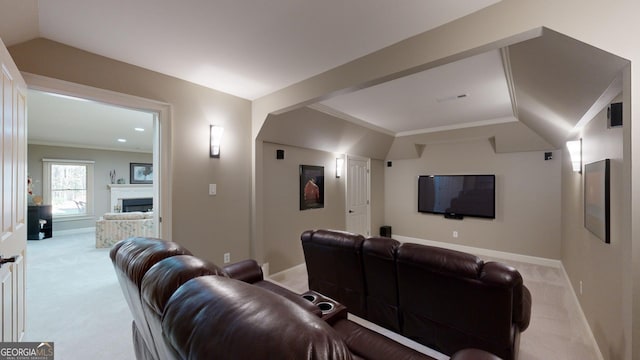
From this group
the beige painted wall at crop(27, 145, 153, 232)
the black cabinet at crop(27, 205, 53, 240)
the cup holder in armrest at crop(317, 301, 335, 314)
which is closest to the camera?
the cup holder in armrest at crop(317, 301, 335, 314)

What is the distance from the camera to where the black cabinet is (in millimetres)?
6000

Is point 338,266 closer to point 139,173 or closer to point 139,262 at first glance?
point 139,262

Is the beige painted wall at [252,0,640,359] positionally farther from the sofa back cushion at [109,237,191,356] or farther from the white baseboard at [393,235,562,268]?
the white baseboard at [393,235,562,268]

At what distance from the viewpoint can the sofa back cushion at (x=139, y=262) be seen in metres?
1.16

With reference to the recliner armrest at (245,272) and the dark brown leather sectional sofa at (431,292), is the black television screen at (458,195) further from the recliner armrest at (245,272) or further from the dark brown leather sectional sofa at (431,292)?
the recliner armrest at (245,272)

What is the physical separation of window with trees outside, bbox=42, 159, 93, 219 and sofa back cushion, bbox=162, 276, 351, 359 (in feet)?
29.3

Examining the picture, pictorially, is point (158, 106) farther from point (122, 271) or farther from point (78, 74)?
point (122, 271)

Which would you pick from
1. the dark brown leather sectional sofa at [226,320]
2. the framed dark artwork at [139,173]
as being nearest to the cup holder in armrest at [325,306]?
the dark brown leather sectional sofa at [226,320]

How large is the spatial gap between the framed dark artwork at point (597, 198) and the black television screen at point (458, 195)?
8.65 ft

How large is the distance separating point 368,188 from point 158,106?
447 cm

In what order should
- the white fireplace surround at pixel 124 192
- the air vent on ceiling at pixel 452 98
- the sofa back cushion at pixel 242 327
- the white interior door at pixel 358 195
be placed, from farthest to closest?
the white fireplace surround at pixel 124 192 < the white interior door at pixel 358 195 < the air vent on ceiling at pixel 452 98 < the sofa back cushion at pixel 242 327

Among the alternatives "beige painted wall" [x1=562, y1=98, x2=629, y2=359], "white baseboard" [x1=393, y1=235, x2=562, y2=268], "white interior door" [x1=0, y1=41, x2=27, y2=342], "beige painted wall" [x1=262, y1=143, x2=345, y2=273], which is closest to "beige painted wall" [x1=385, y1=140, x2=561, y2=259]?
"white baseboard" [x1=393, y1=235, x2=562, y2=268]

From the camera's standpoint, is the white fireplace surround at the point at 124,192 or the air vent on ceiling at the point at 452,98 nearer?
the air vent on ceiling at the point at 452,98

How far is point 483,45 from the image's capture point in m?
1.66
